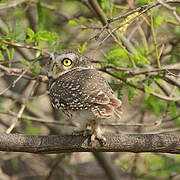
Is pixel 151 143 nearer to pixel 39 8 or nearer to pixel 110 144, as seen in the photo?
pixel 110 144

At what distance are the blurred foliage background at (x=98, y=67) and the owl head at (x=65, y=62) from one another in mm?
137

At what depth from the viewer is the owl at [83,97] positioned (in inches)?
116

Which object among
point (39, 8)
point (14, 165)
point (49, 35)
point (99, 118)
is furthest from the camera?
point (14, 165)

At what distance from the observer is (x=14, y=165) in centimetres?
607

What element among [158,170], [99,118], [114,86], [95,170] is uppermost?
[99,118]

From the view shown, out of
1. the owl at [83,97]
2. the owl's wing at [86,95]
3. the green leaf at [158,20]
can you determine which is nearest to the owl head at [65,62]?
the owl at [83,97]

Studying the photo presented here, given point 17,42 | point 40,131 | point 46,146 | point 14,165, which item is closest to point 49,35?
point 17,42

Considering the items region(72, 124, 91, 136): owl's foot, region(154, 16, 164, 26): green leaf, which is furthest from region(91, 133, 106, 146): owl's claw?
region(154, 16, 164, 26): green leaf

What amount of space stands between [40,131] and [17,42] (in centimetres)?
196

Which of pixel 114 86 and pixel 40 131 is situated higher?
pixel 114 86

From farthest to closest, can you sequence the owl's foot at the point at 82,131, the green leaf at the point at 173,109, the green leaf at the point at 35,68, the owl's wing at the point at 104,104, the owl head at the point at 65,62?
the green leaf at the point at 173,109 → the green leaf at the point at 35,68 → the owl head at the point at 65,62 → the owl's foot at the point at 82,131 → the owl's wing at the point at 104,104

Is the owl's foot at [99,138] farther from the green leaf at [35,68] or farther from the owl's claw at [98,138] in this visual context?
the green leaf at [35,68]

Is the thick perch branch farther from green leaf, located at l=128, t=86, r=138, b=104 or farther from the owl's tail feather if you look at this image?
green leaf, located at l=128, t=86, r=138, b=104

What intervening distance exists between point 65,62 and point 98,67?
0.30m
